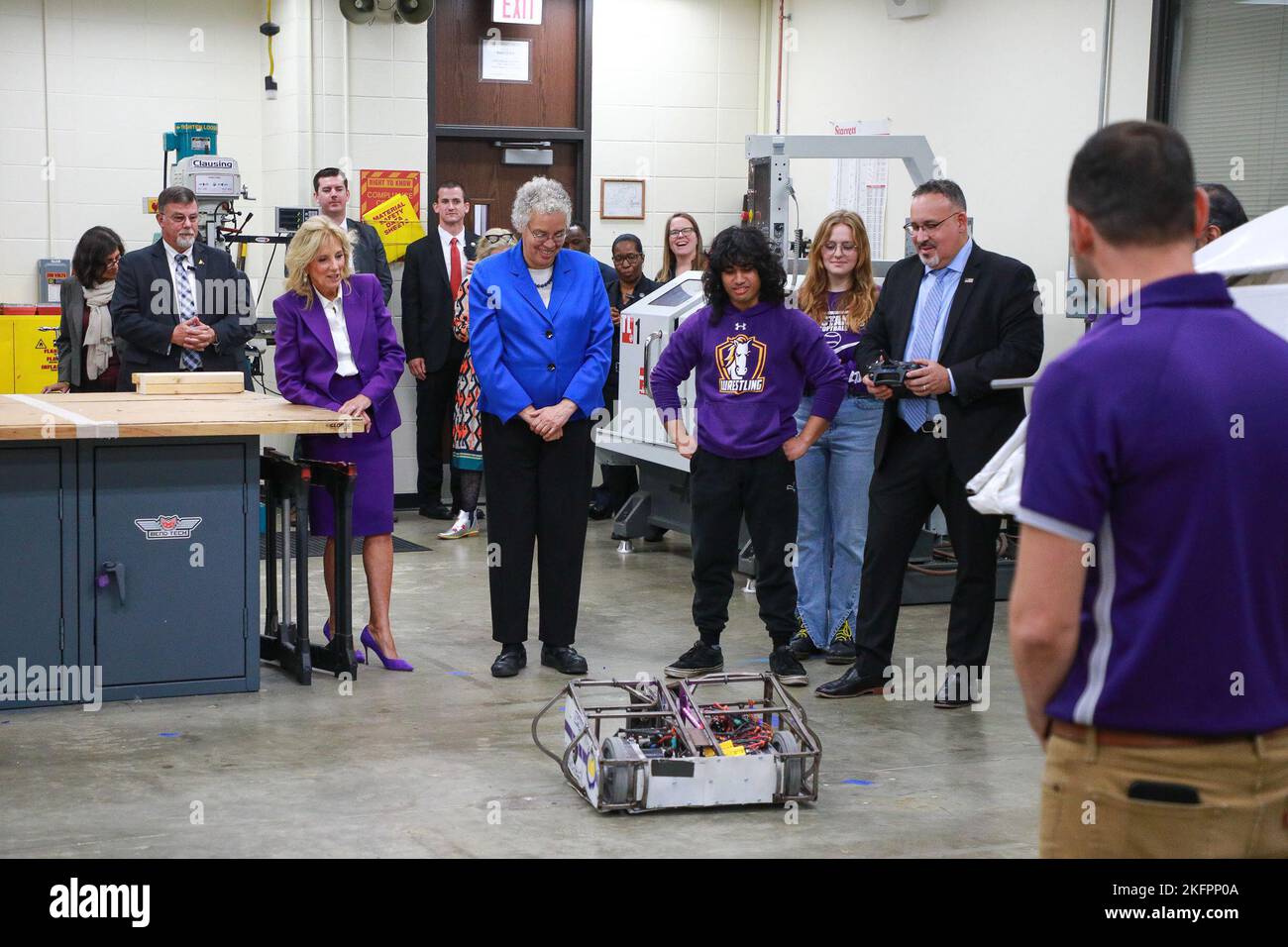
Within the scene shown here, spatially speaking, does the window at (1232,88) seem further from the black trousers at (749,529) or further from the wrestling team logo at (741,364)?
the black trousers at (749,529)

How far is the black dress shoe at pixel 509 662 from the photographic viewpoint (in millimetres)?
5371

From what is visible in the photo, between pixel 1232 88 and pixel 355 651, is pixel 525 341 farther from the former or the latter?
pixel 1232 88

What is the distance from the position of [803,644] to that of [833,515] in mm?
509

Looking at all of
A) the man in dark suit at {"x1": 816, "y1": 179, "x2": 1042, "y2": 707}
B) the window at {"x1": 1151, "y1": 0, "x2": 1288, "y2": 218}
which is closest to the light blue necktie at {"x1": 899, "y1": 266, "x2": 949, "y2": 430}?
the man in dark suit at {"x1": 816, "y1": 179, "x2": 1042, "y2": 707}

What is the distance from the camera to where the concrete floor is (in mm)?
3734

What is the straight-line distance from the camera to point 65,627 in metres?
4.91

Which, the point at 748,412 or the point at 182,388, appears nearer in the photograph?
the point at 748,412

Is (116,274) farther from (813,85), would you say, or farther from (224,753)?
(813,85)

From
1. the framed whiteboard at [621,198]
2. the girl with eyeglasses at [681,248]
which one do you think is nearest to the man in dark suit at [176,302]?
the girl with eyeglasses at [681,248]

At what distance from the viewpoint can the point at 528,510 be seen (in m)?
5.38

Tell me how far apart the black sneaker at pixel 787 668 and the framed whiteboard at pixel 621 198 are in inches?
185

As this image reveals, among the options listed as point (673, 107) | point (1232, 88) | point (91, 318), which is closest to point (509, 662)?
point (91, 318)

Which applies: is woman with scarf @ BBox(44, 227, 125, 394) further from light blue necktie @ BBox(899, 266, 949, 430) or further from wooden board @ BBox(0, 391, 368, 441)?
light blue necktie @ BBox(899, 266, 949, 430)

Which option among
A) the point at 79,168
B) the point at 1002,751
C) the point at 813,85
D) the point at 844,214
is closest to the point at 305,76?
Result: the point at 79,168
